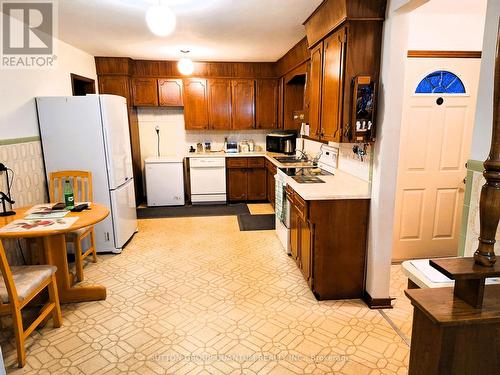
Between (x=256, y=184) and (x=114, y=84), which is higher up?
(x=114, y=84)

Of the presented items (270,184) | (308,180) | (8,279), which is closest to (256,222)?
(270,184)

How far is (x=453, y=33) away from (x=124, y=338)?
3.91 m

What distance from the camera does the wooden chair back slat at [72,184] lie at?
3.42 meters

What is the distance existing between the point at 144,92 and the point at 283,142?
259 cm

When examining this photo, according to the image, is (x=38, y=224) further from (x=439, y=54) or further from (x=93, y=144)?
(x=439, y=54)

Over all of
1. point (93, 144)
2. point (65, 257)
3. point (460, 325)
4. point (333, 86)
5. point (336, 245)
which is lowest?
point (65, 257)

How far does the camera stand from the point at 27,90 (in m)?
3.30

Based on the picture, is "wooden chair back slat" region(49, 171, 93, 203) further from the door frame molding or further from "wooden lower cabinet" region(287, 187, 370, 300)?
the door frame molding

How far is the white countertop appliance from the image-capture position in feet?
18.3

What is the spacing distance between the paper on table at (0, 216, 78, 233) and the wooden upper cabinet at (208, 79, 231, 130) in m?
3.71

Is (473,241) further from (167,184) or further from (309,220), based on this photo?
(167,184)

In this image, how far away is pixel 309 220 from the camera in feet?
8.67

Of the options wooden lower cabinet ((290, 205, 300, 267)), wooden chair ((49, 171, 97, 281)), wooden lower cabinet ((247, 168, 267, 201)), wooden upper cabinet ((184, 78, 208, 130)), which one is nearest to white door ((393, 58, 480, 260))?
wooden lower cabinet ((290, 205, 300, 267))

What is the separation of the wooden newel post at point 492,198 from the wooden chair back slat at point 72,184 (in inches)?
135
